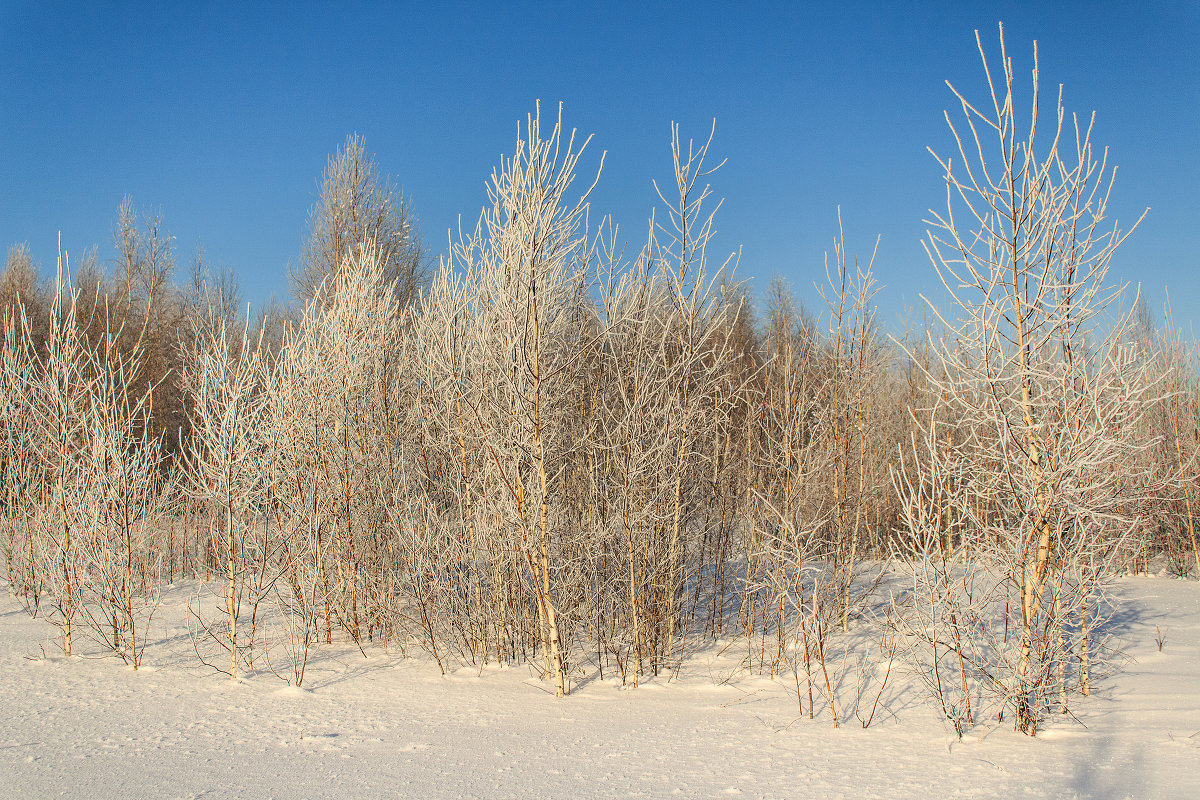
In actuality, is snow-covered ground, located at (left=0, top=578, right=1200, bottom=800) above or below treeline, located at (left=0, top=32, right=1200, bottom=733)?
below

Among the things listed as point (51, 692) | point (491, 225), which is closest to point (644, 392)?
point (491, 225)

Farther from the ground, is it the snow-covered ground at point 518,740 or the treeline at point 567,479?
the treeline at point 567,479

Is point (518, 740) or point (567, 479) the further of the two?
point (567, 479)

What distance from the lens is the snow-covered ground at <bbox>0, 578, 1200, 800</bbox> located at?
367 centimetres

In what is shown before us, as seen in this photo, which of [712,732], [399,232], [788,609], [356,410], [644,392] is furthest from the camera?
[399,232]

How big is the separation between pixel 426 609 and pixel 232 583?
1818 millimetres

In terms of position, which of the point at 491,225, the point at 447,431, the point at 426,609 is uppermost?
the point at 491,225

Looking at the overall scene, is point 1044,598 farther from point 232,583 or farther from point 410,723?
point 232,583

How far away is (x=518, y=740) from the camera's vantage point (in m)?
4.44

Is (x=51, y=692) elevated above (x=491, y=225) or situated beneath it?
situated beneath

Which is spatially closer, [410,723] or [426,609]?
[410,723]

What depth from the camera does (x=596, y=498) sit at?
22.4ft

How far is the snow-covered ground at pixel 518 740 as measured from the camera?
367 cm

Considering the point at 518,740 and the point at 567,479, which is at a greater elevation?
the point at 567,479
